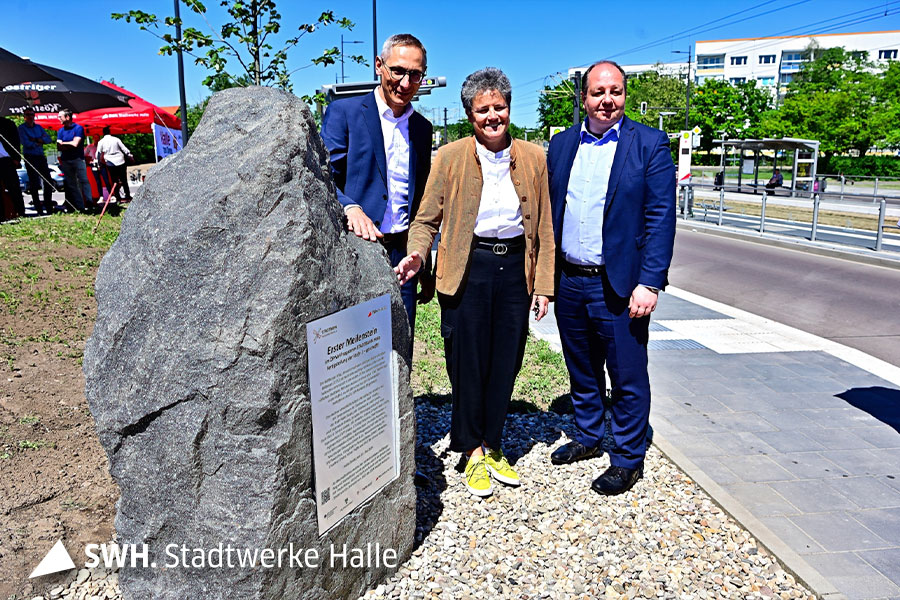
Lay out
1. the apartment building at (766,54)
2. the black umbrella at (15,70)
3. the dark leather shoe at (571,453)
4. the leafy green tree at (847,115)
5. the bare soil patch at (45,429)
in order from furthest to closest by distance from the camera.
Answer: the apartment building at (766,54) < the leafy green tree at (847,115) < the black umbrella at (15,70) < the dark leather shoe at (571,453) < the bare soil patch at (45,429)

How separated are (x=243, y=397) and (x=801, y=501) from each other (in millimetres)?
3102

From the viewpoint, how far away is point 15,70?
34.3 ft

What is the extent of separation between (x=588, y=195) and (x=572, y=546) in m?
1.80

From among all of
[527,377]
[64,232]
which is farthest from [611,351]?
[64,232]

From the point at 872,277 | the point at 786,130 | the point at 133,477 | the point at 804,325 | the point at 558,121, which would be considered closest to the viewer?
the point at 133,477

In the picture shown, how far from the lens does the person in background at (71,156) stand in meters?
12.6

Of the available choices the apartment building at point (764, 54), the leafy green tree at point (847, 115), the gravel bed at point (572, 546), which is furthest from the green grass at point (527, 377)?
the apartment building at point (764, 54)

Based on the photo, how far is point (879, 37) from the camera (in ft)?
286

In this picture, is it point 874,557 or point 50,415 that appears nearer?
point 874,557

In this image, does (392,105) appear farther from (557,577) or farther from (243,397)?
(557,577)

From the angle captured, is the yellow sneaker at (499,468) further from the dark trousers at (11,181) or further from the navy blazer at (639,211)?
the dark trousers at (11,181)

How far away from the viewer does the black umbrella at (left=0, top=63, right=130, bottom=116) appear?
12.2 meters

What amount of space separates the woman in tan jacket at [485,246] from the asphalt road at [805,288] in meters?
4.99

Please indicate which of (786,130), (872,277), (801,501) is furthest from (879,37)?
(801,501)
